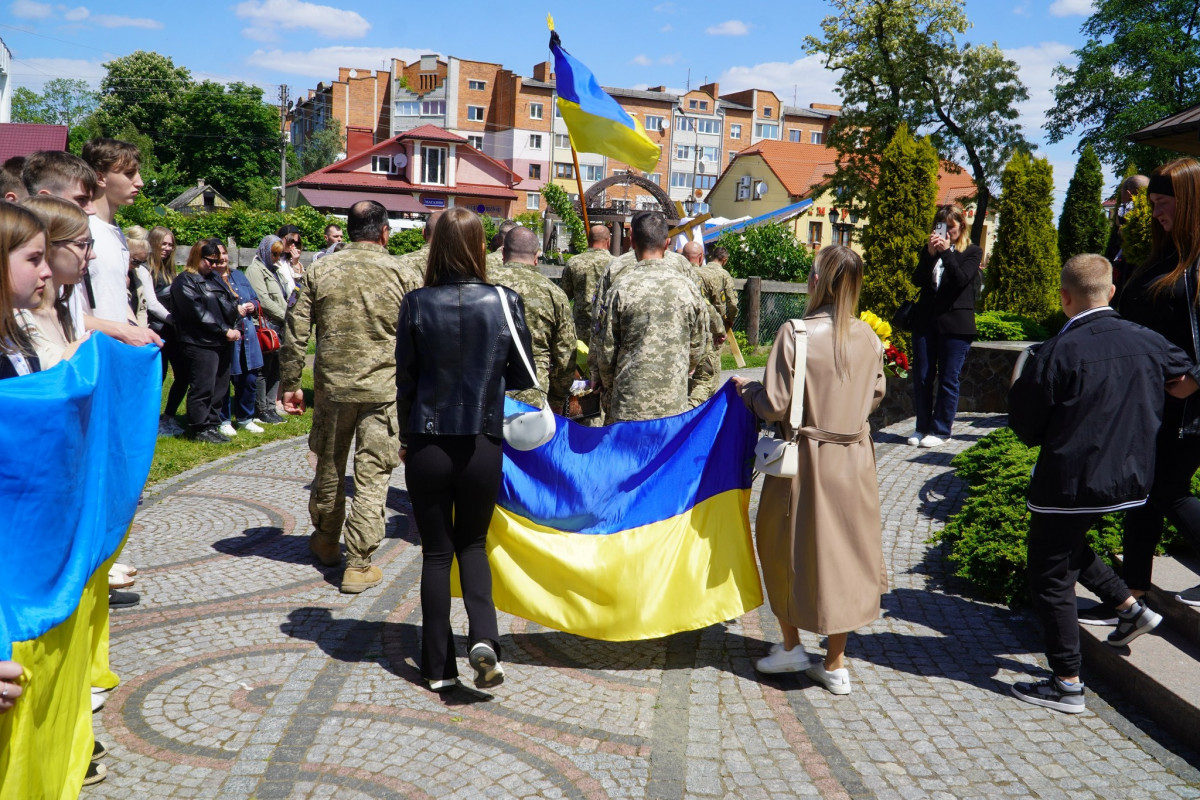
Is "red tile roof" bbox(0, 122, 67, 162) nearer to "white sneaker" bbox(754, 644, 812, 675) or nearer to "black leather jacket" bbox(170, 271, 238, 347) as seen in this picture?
"black leather jacket" bbox(170, 271, 238, 347)

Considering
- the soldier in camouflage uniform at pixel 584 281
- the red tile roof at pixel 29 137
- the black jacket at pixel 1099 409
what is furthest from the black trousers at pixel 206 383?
the red tile roof at pixel 29 137

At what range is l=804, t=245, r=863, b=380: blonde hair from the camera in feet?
14.2

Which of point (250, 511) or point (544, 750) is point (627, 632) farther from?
point (250, 511)

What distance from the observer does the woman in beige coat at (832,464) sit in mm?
4355

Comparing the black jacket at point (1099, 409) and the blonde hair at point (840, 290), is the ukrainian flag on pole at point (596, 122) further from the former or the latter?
the black jacket at point (1099, 409)

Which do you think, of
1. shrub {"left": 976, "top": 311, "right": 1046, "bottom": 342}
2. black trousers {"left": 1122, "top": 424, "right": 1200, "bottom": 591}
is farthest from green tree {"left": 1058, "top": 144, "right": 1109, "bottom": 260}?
black trousers {"left": 1122, "top": 424, "right": 1200, "bottom": 591}

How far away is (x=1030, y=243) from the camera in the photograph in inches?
554

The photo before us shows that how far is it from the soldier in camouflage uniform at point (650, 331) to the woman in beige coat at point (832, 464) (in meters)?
1.43

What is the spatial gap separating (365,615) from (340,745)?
1537mm

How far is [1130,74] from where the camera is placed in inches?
1703

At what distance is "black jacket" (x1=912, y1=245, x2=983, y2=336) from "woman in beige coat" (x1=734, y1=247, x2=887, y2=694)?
4.90m

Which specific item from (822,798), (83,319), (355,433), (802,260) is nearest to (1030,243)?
(802,260)

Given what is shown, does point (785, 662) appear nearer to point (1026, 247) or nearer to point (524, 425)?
point (524, 425)

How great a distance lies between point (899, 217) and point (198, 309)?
837 centimetres
